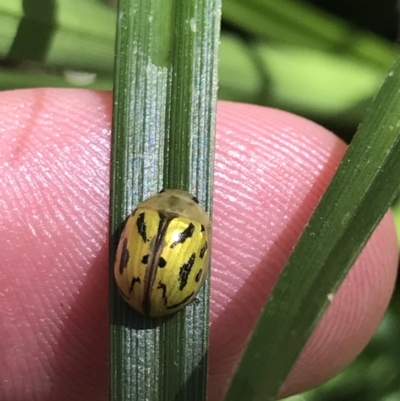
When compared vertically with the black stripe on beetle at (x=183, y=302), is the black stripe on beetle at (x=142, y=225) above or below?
above

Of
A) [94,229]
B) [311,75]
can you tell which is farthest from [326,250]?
[311,75]

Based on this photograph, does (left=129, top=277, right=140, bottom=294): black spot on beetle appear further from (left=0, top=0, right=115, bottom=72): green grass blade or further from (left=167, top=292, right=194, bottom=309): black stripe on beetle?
(left=0, top=0, right=115, bottom=72): green grass blade

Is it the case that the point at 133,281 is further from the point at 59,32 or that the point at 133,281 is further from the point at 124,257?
the point at 59,32

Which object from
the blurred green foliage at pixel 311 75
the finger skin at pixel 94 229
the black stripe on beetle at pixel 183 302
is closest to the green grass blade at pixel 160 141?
the black stripe on beetle at pixel 183 302

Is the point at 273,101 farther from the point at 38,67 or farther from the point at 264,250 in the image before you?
the point at 38,67

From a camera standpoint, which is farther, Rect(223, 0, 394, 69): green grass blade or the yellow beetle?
Rect(223, 0, 394, 69): green grass blade

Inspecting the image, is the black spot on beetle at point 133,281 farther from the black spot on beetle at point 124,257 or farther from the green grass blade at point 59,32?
the green grass blade at point 59,32

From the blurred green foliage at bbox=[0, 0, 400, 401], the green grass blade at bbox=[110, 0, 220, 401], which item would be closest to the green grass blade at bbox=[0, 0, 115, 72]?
the blurred green foliage at bbox=[0, 0, 400, 401]
